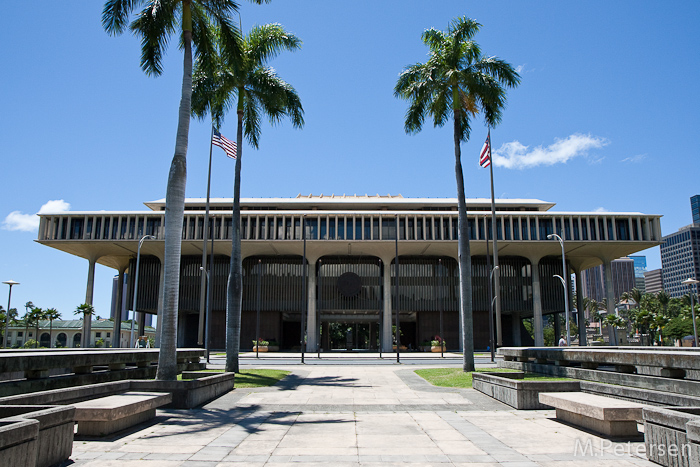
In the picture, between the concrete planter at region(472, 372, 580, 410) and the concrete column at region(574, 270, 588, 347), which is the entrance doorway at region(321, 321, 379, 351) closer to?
the concrete column at region(574, 270, 588, 347)

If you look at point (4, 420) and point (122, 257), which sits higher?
point (122, 257)

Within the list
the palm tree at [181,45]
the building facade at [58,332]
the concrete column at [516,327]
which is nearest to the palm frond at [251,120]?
the palm tree at [181,45]

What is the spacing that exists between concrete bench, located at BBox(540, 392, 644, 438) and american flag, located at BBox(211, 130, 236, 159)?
76.2ft

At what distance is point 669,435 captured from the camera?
21.6 feet

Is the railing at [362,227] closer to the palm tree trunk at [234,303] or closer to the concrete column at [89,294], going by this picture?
the concrete column at [89,294]

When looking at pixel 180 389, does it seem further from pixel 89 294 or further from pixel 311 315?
pixel 89 294

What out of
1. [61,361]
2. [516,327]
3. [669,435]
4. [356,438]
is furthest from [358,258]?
[669,435]

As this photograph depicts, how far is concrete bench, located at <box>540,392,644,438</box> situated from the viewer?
834 centimetres

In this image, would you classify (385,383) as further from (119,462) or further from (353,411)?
(119,462)

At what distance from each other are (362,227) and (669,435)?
44.3 m

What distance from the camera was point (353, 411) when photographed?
1200 cm

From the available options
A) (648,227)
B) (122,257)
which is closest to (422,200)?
(648,227)

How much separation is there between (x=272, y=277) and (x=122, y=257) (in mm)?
17780

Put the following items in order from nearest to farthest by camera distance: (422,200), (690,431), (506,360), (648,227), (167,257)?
(690,431) < (167,257) < (506,360) < (648,227) < (422,200)
